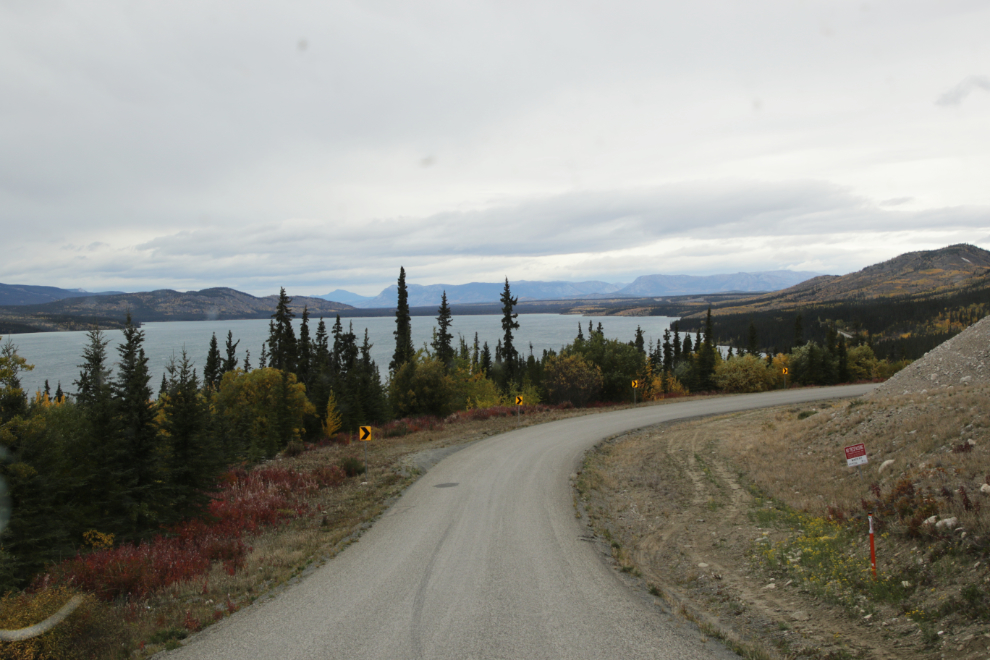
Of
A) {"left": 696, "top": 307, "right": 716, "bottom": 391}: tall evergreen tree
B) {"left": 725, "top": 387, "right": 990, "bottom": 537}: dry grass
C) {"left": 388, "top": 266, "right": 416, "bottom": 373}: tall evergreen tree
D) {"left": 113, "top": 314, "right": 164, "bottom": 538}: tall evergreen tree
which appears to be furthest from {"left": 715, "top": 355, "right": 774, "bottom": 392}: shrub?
{"left": 113, "top": 314, "right": 164, "bottom": 538}: tall evergreen tree

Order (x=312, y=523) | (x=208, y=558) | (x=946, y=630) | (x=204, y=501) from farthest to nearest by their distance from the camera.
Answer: (x=204, y=501) → (x=312, y=523) → (x=208, y=558) → (x=946, y=630)

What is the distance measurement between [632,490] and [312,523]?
35.0ft

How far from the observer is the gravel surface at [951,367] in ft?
71.7

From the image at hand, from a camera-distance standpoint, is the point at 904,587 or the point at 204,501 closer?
the point at 904,587

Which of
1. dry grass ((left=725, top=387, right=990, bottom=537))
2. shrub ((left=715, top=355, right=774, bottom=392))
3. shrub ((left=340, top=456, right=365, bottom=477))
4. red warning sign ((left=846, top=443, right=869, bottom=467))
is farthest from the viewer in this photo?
shrub ((left=715, top=355, right=774, bottom=392))

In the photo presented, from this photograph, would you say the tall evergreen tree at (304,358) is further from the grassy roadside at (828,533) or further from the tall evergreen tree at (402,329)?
the grassy roadside at (828,533)

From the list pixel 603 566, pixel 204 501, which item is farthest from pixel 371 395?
pixel 603 566

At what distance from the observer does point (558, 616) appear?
8031 millimetres

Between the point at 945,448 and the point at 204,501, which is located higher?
the point at 945,448

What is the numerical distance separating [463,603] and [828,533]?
821cm

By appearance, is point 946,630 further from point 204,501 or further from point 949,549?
point 204,501

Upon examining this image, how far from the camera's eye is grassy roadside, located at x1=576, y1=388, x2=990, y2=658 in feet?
24.1

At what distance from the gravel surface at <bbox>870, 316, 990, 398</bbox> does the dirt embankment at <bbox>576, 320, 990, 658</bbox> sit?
126 centimetres

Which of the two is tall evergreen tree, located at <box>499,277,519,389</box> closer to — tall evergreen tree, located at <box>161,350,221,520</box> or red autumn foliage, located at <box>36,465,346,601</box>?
red autumn foliage, located at <box>36,465,346,601</box>
